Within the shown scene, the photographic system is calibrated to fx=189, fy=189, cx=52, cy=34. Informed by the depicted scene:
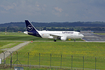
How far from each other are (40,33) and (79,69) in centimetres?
4533

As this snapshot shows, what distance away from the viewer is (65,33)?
234 ft

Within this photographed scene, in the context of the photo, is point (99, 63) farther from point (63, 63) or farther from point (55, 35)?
point (55, 35)

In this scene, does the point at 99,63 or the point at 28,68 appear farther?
the point at 99,63

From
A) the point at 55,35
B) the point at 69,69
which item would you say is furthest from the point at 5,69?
the point at 55,35

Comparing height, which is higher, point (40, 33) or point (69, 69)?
point (40, 33)

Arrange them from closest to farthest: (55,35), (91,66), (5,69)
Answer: (5,69), (91,66), (55,35)

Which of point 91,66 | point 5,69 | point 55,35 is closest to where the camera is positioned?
point 5,69

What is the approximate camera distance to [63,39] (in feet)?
A: 230

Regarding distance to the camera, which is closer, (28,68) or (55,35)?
(28,68)

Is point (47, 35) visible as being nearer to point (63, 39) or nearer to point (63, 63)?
point (63, 39)

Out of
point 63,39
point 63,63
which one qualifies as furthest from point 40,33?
point 63,63

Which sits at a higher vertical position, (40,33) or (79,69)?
(40,33)

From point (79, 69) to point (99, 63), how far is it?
5.43m

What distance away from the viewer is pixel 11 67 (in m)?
27.9
